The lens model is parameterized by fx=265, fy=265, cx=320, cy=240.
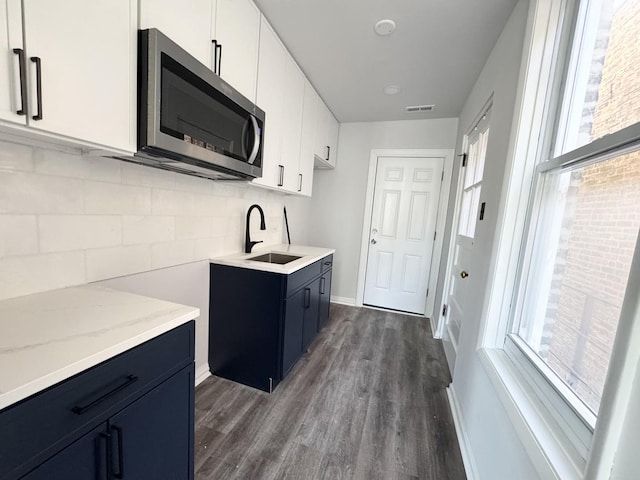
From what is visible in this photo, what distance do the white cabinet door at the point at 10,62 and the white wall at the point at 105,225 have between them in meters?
0.36

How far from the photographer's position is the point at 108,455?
29.2 inches

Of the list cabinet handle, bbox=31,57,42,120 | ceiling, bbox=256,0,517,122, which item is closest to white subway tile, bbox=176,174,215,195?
cabinet handle, bbox=31,57,42,120

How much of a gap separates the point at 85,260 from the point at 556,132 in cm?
210

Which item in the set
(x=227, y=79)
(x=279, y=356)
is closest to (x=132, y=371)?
(x=279, y=356)

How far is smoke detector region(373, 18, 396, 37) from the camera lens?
1646 mm

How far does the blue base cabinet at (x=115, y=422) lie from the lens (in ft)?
1.86

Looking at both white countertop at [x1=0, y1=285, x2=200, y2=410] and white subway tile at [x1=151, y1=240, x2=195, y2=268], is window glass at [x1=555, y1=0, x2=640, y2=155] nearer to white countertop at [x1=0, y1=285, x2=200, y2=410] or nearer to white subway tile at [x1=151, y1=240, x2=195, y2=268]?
white countertop at [x1=0, y1=285, x2=200, y2=410]

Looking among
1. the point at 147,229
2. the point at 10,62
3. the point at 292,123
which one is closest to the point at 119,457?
the point at 147,229

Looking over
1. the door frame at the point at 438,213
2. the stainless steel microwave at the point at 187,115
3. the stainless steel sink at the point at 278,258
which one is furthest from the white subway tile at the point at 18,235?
the door frame at the point at 438,213

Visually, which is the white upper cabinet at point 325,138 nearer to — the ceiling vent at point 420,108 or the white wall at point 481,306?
the ceiling vent at point 420,108

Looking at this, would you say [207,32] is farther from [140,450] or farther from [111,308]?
[140,450]

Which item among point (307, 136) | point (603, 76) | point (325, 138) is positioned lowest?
point (603, 76)

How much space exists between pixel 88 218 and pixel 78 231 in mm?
68

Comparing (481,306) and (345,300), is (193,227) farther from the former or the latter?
(345,300)
